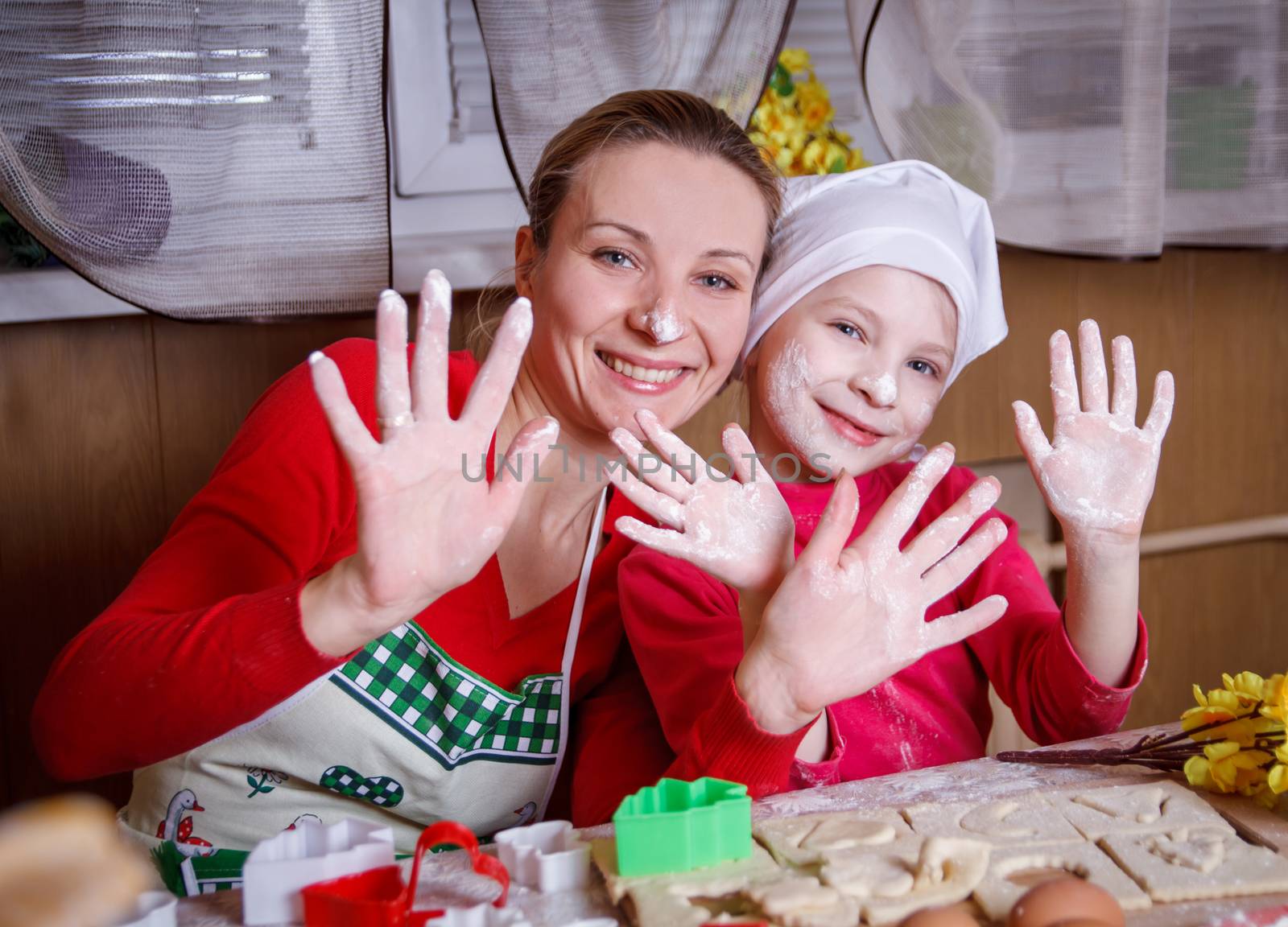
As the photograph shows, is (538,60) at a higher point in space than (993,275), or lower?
higher

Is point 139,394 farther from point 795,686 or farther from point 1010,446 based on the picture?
point 1010,446

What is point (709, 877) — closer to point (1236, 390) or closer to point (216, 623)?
point (216, 623)

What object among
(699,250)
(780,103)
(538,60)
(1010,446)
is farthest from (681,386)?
(1010,446)

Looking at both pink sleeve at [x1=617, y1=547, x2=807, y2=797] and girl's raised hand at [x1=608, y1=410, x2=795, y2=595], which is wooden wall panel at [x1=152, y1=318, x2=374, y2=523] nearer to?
pink sleeve at [x1=617, y1=547, x2=807, y2=797]

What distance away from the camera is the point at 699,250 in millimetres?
1147

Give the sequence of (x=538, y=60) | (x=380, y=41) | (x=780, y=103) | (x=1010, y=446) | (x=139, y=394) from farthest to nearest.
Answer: (x=1010, y=446) → (x=780, y=103) → (x=139, y=394) → (x=538, y=60) → (x=380, y=41)

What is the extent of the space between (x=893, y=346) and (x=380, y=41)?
0.66m

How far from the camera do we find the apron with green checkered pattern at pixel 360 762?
3.62 ft

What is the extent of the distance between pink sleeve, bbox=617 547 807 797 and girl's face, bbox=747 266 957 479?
0.19 metres

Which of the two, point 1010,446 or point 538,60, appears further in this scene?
point 1010,446

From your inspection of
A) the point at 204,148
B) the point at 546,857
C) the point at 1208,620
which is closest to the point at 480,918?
the point at 546,857

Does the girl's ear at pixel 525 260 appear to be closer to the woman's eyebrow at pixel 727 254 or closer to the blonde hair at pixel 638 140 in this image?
the blonde hair at pixel 638 140

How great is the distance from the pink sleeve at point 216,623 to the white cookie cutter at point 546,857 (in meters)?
0.19

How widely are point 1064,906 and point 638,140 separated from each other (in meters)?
0.82
